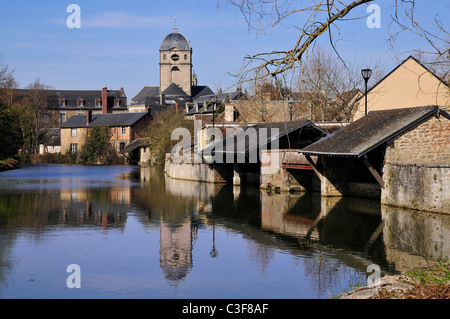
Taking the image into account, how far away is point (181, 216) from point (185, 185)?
13.1 metres

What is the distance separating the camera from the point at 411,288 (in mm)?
6887

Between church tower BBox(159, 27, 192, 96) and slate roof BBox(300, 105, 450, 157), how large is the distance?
91714 millimetres

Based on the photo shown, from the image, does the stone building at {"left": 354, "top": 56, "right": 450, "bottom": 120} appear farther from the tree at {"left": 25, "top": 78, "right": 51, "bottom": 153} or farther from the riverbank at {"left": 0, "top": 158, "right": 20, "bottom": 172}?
the tree at {"left": 25, "top": 78, "right": 51, "bottom": 153}

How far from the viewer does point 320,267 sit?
10.8 metres

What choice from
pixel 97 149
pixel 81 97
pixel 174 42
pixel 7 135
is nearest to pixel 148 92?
pixel 174 42

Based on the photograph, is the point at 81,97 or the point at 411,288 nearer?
the point at 411,288

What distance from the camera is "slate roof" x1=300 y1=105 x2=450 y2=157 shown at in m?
18.6

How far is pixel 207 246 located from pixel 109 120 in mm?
59572

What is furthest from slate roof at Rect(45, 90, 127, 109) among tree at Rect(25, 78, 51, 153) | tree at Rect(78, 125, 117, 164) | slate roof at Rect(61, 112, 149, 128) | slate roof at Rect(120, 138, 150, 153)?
slate roof at Rect(120, 138, 150, 153)

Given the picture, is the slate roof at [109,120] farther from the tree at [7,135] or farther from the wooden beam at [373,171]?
the wooden beam at [373,171]

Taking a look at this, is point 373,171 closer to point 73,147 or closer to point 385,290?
point 385,290

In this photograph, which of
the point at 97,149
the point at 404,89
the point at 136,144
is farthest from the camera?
the point at 97,149
